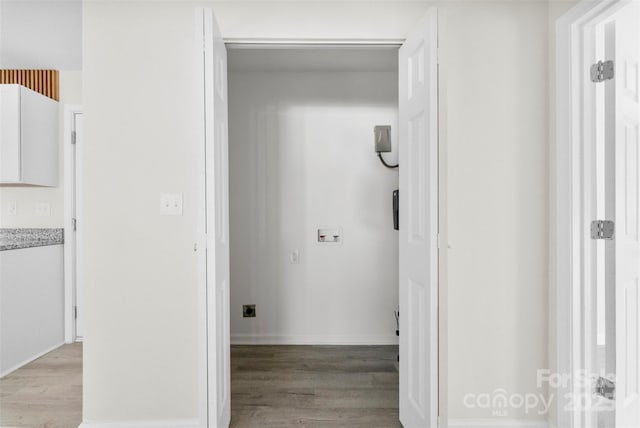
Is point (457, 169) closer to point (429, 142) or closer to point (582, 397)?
point (429, 142)

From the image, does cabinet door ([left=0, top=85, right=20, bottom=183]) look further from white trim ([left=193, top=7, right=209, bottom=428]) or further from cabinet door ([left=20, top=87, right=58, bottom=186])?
white trim ([left=193, top=7, right=209, bottom=428])

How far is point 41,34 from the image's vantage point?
8.69 ft

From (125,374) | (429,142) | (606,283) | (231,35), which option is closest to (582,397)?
(606,283)

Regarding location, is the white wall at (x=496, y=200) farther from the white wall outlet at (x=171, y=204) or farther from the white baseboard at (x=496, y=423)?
the white wall outlet at (x=171, y=204)

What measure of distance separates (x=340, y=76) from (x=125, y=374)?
2.61m

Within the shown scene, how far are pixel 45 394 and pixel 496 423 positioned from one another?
2.57 m

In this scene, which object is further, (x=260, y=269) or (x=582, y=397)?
(x=260, y=269)

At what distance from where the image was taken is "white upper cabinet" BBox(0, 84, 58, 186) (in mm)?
3059

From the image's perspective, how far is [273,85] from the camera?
11.0ft

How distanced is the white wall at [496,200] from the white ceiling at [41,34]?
2163 millimetres

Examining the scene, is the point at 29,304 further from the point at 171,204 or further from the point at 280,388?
the point at 280,388

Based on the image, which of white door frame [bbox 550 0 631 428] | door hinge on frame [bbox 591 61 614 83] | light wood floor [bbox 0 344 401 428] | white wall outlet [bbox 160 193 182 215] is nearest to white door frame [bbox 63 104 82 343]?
light wood floor [bbox 0 344 401 428]
